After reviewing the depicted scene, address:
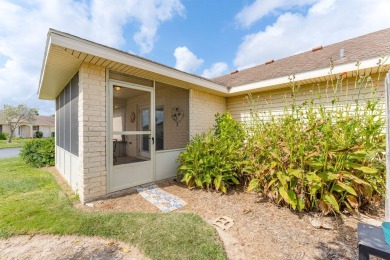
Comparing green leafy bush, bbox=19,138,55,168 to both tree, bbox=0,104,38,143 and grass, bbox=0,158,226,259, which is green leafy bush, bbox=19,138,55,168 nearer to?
grass, bbox=0,158,226,259

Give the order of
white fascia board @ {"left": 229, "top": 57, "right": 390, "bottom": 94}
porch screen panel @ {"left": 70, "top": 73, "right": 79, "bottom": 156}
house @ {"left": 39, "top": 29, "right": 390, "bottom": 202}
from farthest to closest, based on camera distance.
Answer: porch screen panel @ {"left": 70, "top": 73, "right": 79, "bottom": 156} → white fascia board @ {"left": 229, "top": 57, "right": 390, "bottom": 94} → house @ {"left": 39, "top": 29, "right": 390, "bottom": 202}

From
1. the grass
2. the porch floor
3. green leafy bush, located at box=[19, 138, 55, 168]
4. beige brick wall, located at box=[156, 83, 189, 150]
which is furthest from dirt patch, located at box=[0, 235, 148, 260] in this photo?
green leafy bush, located at box=[19, 138, 55, 168]

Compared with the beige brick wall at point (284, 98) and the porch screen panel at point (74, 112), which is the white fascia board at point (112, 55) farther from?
the beige brick wall at point (284, 98)

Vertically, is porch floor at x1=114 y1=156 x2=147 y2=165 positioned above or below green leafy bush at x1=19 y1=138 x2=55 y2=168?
above

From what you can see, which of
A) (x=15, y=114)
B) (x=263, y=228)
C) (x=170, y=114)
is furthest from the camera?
(x=15, y=114)

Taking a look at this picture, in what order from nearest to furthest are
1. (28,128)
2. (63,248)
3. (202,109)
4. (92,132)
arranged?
(63,248) < (92,132) < (202,109) < (28,128)

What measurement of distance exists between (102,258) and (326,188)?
11.4ft

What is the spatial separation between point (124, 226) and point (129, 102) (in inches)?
113

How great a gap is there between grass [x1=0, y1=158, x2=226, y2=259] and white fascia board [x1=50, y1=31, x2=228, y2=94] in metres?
2.94

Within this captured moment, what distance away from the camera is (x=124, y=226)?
2.69 metres

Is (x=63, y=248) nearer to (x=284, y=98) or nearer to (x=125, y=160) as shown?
(x=125, y=160)

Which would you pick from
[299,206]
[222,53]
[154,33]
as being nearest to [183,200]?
[299,206]

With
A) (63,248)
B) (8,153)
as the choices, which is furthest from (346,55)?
(8,153)

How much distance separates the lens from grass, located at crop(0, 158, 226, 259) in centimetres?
216
